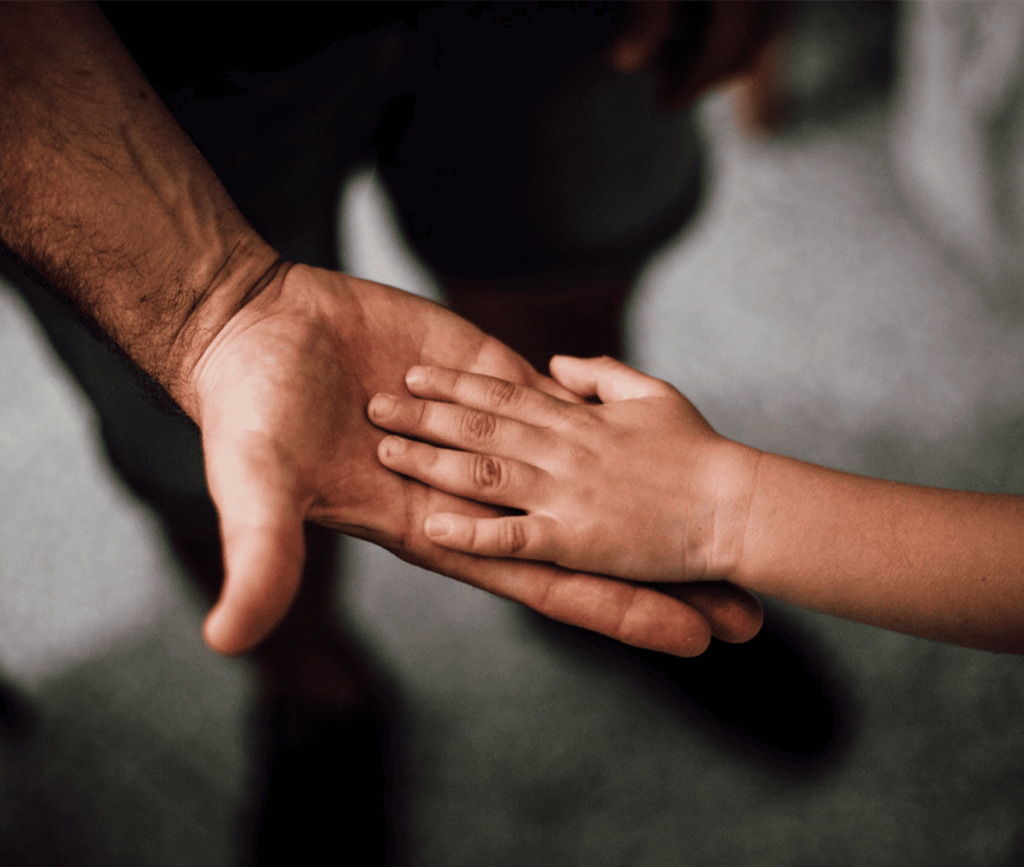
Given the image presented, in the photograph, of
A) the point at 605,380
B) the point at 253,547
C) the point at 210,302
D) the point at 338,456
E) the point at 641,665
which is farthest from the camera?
the point at 641,665

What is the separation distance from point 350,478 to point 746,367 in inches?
41.4

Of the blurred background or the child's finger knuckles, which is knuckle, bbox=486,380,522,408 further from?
the blurred background

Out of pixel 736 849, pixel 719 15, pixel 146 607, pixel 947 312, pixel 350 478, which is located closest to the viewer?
pixel 350 478

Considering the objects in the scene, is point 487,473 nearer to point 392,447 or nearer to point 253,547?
point 392,447

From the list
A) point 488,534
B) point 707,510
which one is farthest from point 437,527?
point 707,510

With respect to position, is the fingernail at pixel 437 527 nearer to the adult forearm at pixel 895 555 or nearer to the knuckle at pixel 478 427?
the knuckle at pixel 478 427

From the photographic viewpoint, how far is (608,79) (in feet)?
5.30

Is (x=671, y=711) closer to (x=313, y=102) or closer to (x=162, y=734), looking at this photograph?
(x=162, y=734)

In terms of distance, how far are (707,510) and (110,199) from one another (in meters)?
0.82

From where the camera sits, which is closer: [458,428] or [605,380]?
[458,428]

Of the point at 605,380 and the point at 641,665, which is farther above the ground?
the point at 605,380

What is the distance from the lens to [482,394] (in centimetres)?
88

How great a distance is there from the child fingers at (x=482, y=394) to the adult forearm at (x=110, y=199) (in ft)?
0.82

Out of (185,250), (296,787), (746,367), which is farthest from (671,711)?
(185,250)
